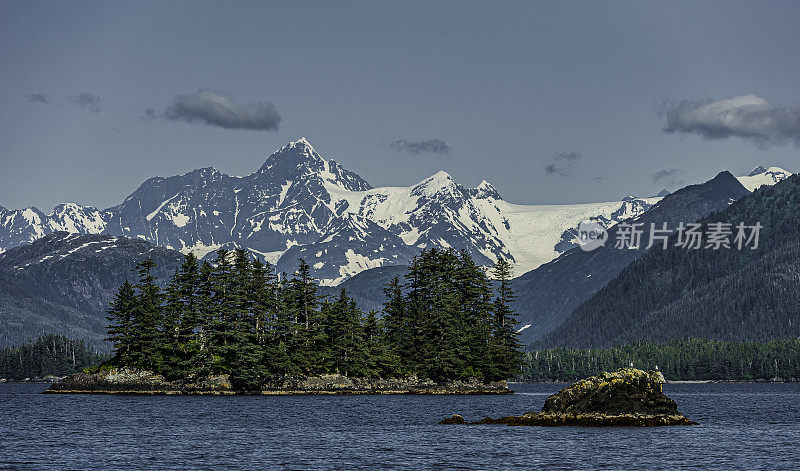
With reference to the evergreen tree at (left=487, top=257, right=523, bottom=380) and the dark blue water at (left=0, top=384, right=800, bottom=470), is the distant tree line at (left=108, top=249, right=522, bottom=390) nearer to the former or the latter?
the evergreen tree at (left=487, top=257, right=523, bottom=380)

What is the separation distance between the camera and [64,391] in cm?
19875

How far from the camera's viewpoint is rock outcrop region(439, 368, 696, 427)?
337 feet

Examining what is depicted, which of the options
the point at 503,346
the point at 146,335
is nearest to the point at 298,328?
the point at 146,335

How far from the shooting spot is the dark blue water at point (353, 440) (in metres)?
77.1

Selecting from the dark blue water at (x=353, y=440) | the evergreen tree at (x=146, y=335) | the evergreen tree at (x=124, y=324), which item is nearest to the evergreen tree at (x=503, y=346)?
the dark blue water at (x=353, y=440)

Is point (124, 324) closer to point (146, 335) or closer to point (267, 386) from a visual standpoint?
point (146, 335)

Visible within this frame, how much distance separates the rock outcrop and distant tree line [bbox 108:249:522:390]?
250 feet

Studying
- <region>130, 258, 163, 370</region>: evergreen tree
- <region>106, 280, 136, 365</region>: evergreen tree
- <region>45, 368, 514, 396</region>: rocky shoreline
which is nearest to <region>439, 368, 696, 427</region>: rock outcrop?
<region>45, 368, 514, 396</region>: rocky shoreline

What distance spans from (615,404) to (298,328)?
87044mm

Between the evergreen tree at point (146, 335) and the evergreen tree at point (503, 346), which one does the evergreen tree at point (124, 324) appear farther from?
the evergreen tree at point (503, 346)

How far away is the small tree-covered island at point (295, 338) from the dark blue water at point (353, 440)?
30354mm

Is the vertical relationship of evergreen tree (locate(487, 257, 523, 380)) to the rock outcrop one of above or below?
above

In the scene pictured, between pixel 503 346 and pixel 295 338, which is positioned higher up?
pixel 295 338

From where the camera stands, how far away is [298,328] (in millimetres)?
179125
